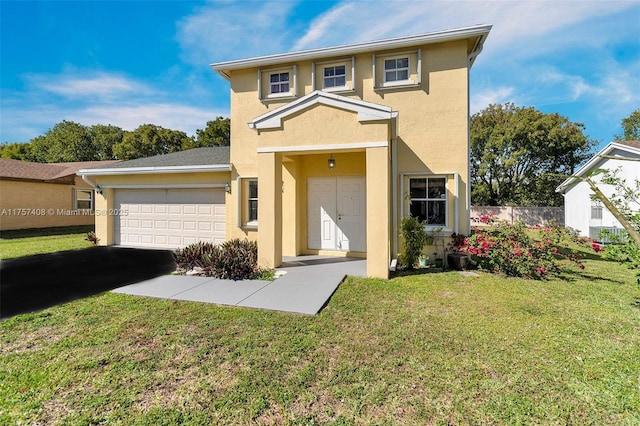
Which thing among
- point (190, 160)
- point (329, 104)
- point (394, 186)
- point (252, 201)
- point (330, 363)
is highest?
point (329, 104)

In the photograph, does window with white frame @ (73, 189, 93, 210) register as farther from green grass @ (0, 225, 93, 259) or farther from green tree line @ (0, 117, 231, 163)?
green tree line @ (0, 117, 231, 163)

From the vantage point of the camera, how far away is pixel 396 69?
→ 921 cm

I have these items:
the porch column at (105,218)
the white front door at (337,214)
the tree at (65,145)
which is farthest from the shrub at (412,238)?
the tree at (65,145)

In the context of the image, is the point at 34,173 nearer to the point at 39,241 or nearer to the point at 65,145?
the point at 39,241

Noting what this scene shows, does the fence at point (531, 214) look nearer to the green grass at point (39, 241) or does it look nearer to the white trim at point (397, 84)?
the white trim at point (397, 84)

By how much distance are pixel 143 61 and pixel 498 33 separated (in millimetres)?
14166

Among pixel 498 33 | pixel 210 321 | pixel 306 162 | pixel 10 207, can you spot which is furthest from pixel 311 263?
pixel 10 207

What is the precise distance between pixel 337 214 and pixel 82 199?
18992 millimetres

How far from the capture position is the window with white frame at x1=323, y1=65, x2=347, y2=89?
31.7 ft

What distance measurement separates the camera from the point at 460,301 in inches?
225

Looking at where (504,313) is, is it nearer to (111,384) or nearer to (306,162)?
(111,384)

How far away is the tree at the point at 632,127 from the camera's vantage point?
33.3 m

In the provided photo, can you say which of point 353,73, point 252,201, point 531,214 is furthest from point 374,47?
point 531,214

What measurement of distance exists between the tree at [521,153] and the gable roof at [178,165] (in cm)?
2464
